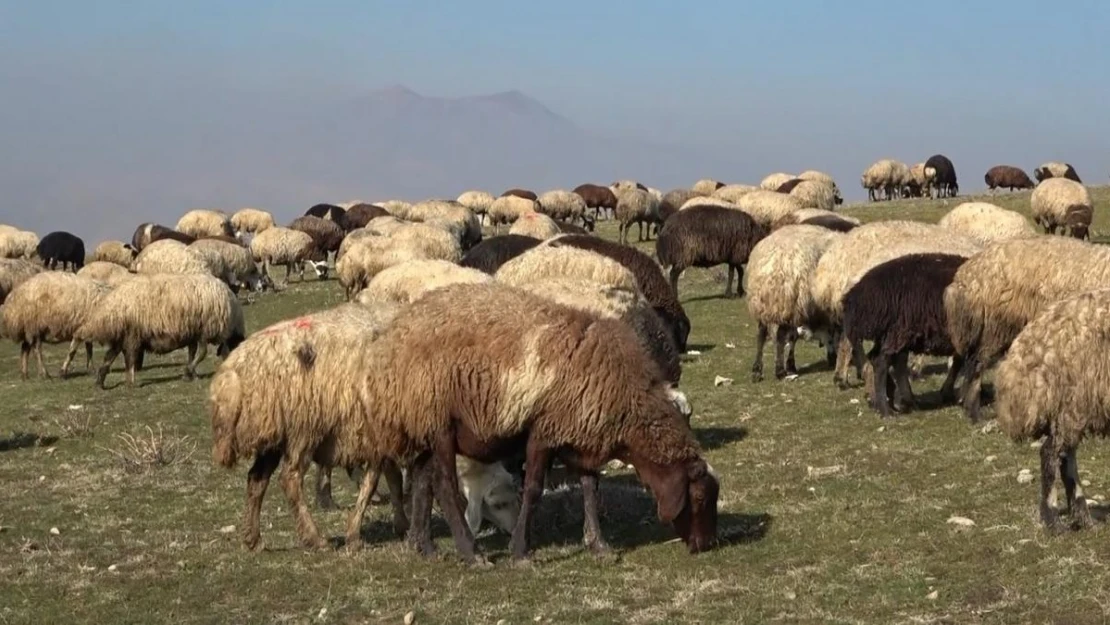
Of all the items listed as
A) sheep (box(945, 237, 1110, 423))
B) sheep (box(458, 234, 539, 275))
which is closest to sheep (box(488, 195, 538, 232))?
sheep (box(458, 234, 539, 275))

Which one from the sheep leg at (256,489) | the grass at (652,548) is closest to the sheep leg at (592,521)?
the grass at (652,548)

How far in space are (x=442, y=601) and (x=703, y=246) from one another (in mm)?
20894

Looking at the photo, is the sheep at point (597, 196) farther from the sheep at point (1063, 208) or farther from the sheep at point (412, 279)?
the sheep at point (412, 279)

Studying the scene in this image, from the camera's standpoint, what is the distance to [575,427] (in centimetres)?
1018

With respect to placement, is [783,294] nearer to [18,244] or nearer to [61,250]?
[61,250]

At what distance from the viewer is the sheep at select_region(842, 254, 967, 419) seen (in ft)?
50.7

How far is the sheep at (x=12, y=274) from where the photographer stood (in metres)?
35.5

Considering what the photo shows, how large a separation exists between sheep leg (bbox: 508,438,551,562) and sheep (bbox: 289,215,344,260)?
34.9 metres

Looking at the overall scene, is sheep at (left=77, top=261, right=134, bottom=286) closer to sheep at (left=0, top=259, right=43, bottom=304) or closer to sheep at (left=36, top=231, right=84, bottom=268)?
sheep at (left=0, top=259, right=43, bottom=304)

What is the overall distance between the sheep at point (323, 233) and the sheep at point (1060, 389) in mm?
36358

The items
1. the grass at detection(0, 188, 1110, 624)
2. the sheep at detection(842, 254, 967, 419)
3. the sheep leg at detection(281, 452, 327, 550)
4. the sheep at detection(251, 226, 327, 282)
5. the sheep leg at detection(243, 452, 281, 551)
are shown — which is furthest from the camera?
the sheep at detection(251, 226, 327, 282)

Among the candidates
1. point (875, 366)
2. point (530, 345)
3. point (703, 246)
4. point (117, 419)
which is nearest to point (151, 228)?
point (703, 246)

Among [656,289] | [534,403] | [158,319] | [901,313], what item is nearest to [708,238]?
[656,289]

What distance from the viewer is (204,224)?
5431cm
